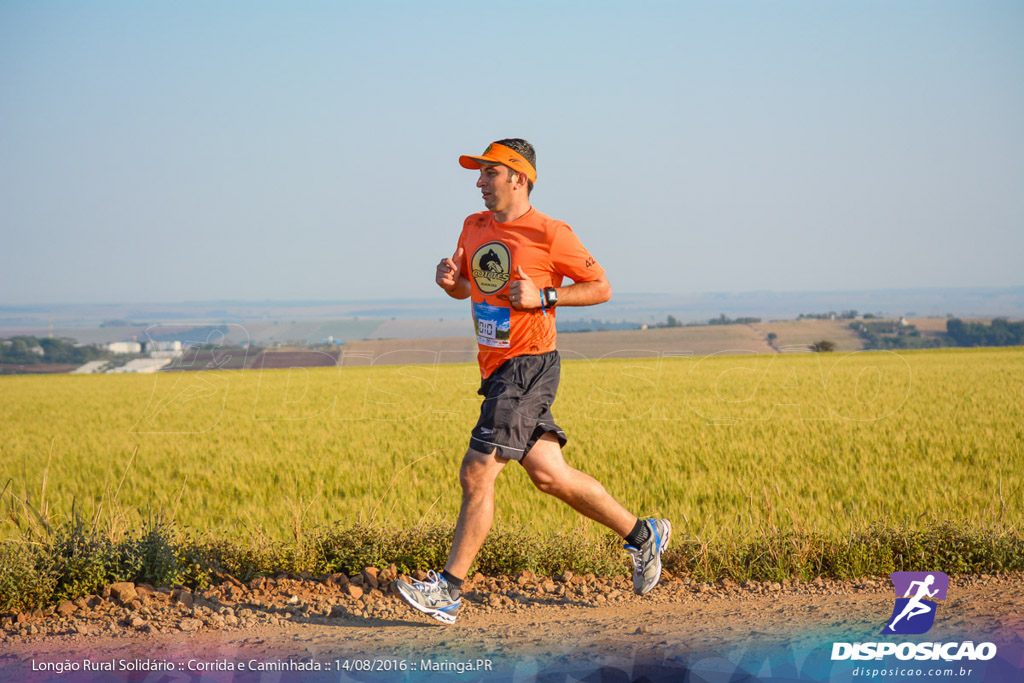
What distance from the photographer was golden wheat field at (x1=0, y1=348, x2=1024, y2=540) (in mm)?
6727

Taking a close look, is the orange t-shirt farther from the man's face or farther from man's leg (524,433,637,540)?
man's leg (524,433,637,540)

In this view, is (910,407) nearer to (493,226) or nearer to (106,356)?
(493,226)

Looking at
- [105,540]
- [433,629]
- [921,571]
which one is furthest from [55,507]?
[921,571]

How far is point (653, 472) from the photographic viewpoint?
29.5ft

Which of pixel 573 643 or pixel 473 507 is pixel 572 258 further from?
pixel 573 643

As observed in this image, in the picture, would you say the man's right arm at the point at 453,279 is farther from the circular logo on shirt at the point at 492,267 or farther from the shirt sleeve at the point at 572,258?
the shirt sleeve at the point at 572,258

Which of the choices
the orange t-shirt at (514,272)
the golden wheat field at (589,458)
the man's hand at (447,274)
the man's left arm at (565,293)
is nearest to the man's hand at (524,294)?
the man's left arm at (565,293)

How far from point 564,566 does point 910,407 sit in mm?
13507

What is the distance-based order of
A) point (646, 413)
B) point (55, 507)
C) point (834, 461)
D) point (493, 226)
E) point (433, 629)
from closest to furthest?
point (433, 629) → point (493, 226) → point (55, 507) → point (834, 461) → point (646, 413)

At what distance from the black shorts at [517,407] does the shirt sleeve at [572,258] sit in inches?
18.6

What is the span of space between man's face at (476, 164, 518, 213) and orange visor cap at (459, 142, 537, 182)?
0.09ft

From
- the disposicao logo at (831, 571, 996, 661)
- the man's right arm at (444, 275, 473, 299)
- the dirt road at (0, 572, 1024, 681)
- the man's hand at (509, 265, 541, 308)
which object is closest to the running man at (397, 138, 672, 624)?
the man's hand at (509, 265, 541, 308)

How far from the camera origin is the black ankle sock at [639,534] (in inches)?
178

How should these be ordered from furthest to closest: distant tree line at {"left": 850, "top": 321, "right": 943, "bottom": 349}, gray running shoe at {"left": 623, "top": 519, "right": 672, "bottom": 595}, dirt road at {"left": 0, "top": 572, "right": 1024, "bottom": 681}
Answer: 1. distant tree line at {"left": 850, "top": 321, "right": 943, "bottom": 349}
2. gray running shoe at {"left": 623, "top": 519, "right": 672, "bottom": 595}
3. dirt road at {"left": 0, "top": 572, "right": 1024, "bottom": 681}
